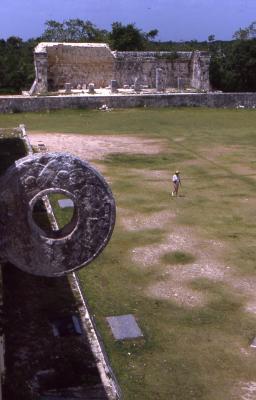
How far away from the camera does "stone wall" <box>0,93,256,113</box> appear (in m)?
26.4

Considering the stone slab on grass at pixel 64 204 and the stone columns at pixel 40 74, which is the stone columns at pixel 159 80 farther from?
the stone slab on grass at pixel 64 204

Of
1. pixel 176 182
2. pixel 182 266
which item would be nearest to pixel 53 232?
pixel 182 266

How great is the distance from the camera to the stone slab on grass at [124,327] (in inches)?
292

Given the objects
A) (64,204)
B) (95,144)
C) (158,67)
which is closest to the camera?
(64,204)

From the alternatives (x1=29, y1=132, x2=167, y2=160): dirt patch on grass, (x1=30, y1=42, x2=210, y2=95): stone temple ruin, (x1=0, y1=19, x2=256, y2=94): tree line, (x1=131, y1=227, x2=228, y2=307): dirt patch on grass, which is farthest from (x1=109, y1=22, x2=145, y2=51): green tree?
(x1=131, y1=227, x2=228, y2=307): dirt patch on grass

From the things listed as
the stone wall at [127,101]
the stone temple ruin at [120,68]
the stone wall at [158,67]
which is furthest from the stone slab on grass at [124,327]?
the stone wall at [158,67]

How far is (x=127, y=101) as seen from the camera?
27656 millimetres

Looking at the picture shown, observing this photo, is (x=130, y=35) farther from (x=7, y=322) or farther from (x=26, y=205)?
(x=26, y=205)

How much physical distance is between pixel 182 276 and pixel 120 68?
985 inches

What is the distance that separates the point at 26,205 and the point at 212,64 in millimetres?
32731

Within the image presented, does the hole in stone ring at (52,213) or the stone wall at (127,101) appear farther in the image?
the stone wall at (127,101)

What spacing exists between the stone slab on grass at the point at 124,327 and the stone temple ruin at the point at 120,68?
24746mm

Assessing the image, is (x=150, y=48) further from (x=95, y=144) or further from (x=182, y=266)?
(x=182, y=266)

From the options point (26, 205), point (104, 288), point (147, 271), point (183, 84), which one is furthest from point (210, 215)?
point (183, 84)
